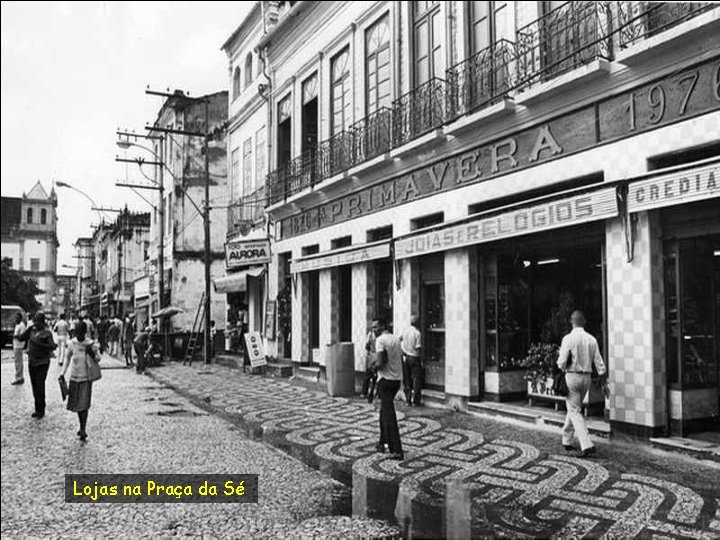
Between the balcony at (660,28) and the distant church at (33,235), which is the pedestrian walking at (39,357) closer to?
the distant church at (33,235)

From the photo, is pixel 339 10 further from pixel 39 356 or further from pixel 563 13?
pixel 39 356

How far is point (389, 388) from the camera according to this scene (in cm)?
808

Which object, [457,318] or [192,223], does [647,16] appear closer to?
[457,318]

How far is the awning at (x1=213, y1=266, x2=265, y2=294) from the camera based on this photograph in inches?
843

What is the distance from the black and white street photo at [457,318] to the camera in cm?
557

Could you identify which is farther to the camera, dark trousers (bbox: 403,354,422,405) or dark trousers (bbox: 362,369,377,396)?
dark trousers (bbox: 362,369,377,396)

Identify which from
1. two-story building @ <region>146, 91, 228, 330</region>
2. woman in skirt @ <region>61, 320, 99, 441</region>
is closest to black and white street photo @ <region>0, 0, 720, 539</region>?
woman in skirt @ <region>61, 320, 99, 441</region>

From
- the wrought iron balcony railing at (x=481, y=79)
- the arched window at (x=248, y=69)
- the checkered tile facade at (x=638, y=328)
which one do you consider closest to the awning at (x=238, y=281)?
the arched window at (x=248, y=69)

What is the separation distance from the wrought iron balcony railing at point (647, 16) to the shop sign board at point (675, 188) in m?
2.05

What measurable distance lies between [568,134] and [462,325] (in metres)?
3.91

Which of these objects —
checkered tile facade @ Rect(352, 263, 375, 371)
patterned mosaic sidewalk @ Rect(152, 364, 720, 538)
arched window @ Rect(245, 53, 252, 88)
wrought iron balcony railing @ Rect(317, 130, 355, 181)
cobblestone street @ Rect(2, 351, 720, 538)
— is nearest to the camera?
cobblestone street @ Rect(2, 351, 720, 538)

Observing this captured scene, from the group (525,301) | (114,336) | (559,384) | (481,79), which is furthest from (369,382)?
(114,336)

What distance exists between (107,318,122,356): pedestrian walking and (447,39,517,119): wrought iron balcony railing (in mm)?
24212

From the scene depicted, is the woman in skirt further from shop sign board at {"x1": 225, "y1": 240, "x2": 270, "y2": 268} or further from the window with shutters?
shop sign board at {"x1": 225, "y1": 240, "x2": 270, "y2": 268}
